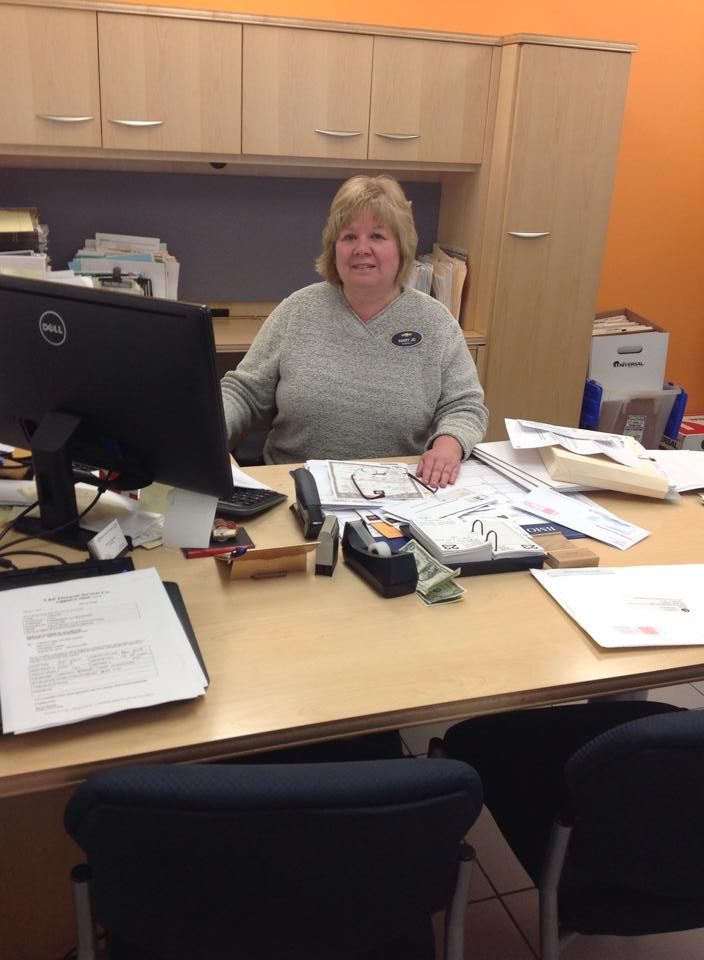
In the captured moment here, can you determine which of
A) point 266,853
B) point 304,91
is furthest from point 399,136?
point 266,853

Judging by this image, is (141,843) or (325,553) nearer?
(141,843)

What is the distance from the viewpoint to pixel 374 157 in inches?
123

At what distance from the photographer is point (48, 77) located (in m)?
2.70

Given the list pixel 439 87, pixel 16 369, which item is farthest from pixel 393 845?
pixel 439 87

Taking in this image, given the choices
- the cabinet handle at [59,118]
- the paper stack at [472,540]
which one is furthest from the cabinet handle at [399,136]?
the paper stack at [472,540]

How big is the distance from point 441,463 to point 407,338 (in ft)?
1.56

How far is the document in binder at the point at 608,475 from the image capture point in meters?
1.75

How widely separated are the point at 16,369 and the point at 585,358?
2.62 metres

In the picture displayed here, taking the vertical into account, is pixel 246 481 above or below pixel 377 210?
below

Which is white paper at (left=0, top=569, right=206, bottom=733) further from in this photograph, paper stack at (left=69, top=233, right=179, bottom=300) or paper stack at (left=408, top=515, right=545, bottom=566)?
paper stack at (left=69, top=233, right=179, bottom=300)

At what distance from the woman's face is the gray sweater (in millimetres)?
77

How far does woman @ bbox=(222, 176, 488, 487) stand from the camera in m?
2.12

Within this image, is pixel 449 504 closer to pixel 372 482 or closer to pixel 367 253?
pixel 372 482

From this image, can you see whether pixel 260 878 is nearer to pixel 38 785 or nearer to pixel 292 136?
pixel 38 785
